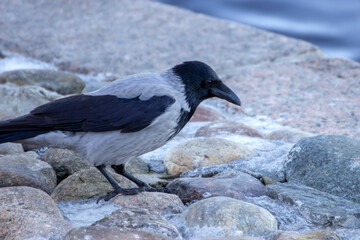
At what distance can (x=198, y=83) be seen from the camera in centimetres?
416

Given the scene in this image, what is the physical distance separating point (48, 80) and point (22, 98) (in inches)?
24.7

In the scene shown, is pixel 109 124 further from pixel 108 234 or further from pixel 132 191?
pixel 108 234

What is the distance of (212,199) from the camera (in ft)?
10.6

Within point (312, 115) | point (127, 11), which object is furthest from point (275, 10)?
point (312, 115)

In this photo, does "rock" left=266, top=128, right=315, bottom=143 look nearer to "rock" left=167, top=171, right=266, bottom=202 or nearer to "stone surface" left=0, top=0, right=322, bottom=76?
"rock" left=167, top=171, right=266, bottom=202

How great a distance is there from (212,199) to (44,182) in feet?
4.07

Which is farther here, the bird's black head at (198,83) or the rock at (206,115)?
the rock at (206,115)

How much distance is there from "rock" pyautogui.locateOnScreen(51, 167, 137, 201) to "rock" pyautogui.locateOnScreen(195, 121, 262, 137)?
1.07 metres

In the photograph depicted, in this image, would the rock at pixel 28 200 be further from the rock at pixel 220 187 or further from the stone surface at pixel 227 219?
the rock at pixel 220 187

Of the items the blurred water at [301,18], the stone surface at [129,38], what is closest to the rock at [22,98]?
the stone surface at [129,38]

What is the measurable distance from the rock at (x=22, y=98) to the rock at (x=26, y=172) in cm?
99

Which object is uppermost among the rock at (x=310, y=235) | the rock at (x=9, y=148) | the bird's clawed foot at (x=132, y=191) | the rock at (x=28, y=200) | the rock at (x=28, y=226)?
the rock at (x=310, y=235)

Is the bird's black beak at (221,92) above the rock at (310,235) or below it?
above

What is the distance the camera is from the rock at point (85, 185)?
371 centimetres
